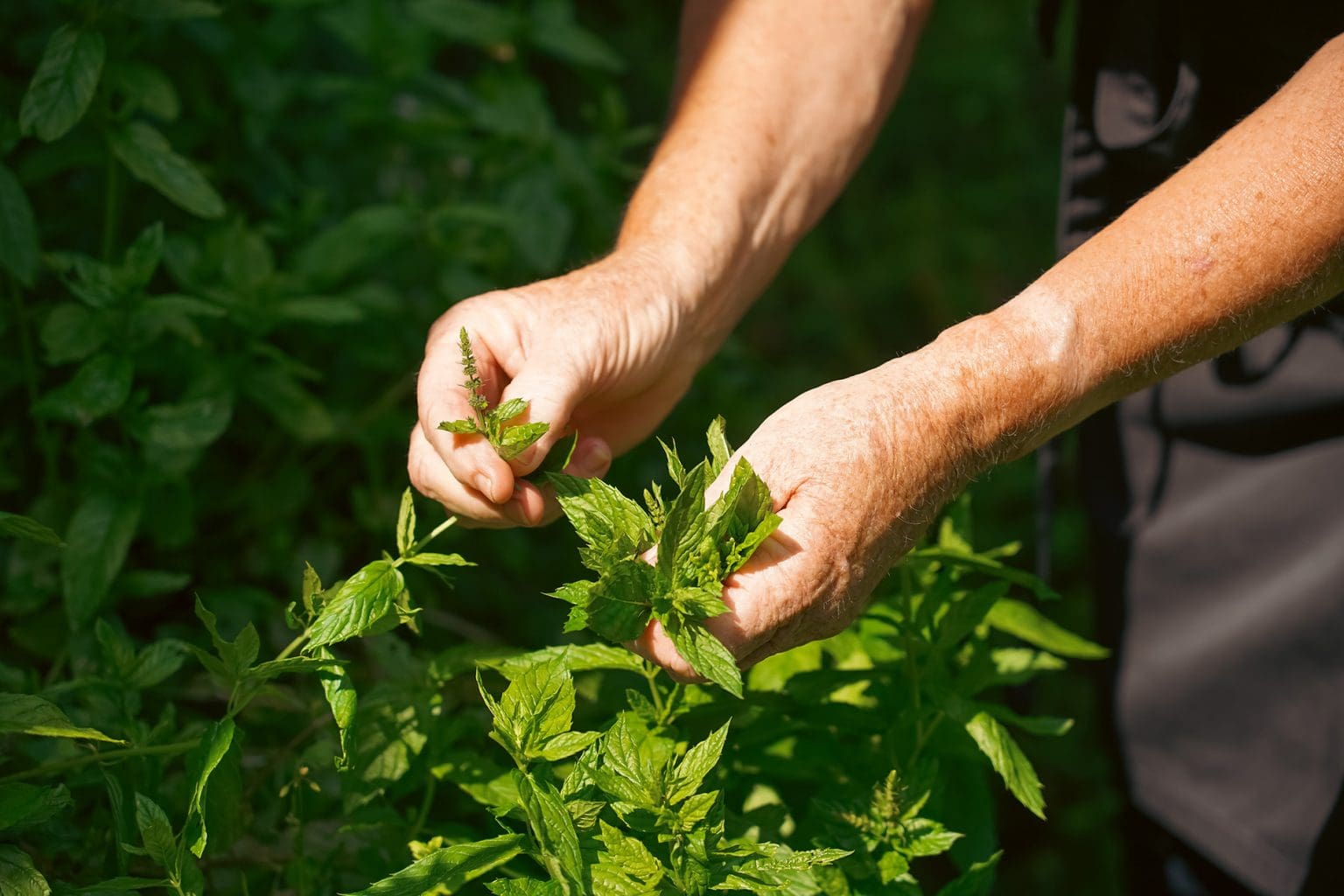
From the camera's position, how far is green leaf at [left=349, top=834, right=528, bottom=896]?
108 cm

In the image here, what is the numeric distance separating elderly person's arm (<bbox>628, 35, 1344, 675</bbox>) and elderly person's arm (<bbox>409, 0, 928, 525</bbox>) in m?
0.28

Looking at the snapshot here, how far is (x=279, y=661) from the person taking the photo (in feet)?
3.69

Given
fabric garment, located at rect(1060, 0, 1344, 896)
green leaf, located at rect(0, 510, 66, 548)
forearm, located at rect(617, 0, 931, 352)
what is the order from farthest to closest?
fabric garment, located at rect(1060, 0, 1344, 896)
forearm, located at rect(617, 0, 931, 352)
green leaf, located at rect(0, 510, 66, 548)

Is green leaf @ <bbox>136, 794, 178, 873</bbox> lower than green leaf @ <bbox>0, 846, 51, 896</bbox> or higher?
higher

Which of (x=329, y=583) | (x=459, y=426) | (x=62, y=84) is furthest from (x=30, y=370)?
(x=459, y=426)

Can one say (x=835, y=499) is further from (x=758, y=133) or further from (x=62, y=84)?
(x=62, y=84)

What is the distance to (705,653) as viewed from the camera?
1.08 metres

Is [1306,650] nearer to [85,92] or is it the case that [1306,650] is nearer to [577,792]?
[577,792]

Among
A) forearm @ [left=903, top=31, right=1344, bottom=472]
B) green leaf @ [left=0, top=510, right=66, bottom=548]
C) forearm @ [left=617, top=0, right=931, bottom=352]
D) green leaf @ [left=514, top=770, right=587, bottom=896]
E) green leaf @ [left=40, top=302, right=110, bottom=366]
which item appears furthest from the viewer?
forearm @ [left=617, top=0, right=931, bottom=352]

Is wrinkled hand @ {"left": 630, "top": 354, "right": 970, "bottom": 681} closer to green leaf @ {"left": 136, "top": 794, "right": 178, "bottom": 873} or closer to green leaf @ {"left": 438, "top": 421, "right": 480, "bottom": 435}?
green leaf @ {"left": 438, "top": 421, "right": 480, "bottom": 435}

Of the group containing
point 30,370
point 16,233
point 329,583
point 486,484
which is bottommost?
point 329,583

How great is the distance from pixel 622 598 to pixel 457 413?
0.33 meters

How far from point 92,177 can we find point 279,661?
121 centimetres

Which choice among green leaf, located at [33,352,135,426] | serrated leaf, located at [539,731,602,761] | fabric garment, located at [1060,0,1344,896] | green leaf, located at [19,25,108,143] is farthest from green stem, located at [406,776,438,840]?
fabric garment, located at [1060,0,1344,896]
